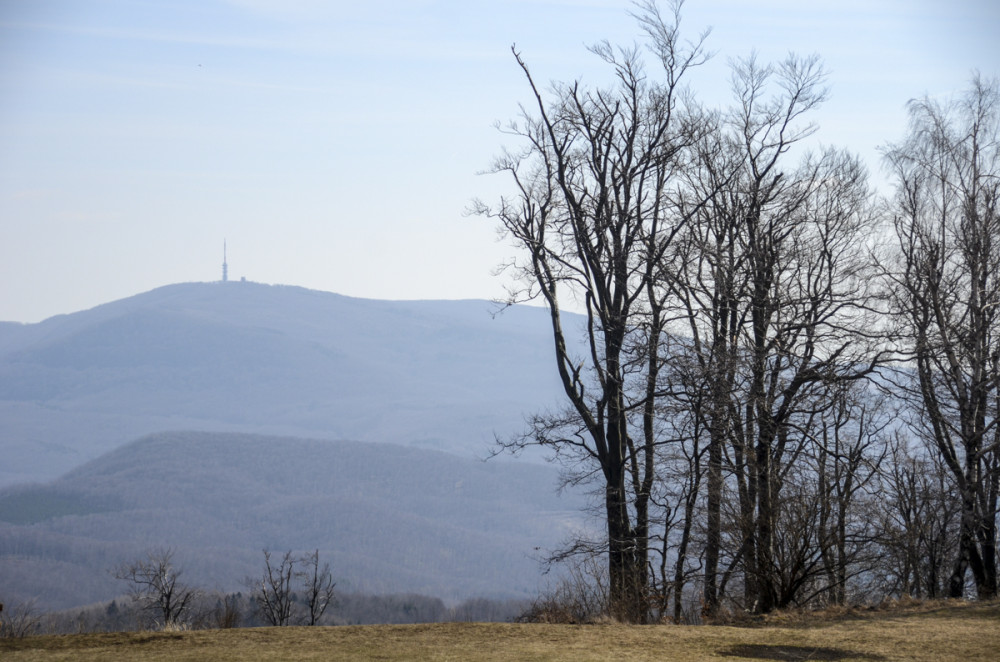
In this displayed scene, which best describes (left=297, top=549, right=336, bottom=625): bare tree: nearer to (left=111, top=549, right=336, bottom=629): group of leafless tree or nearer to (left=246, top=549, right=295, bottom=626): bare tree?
(left=111, top=549, right=336, bottom=629): group of leafless tree

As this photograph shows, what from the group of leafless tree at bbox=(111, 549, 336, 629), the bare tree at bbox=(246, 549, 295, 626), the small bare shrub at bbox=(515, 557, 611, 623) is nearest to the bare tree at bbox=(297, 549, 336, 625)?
the group of leafless tree at bbox=(111, 549, 336, 629)

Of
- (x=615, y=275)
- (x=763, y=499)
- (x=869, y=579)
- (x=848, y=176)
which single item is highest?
(x=848, y=176)

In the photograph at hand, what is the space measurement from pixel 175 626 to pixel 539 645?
4.42 m

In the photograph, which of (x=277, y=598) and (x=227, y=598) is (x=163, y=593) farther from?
(x=277, y=598)

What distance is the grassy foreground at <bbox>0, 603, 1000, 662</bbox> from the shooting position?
866cm

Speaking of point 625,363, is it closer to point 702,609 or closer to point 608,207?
point 608,207

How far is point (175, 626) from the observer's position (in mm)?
10609

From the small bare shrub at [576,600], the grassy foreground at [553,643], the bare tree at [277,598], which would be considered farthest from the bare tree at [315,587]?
the grassy foreground at [553,643]

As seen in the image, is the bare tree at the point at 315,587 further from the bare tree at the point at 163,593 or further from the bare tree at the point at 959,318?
the bare tree at the point at 959,318

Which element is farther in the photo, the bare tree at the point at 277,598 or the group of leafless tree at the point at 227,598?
the bare tree at the point at 277,598

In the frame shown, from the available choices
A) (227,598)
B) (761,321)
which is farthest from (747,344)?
(227,598)

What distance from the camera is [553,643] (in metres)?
9.38

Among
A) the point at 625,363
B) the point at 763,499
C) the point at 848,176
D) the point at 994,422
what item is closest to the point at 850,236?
the point at 848,176

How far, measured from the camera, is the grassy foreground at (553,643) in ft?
28.4
